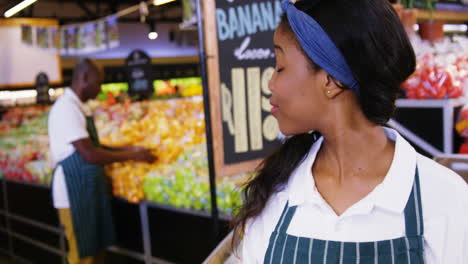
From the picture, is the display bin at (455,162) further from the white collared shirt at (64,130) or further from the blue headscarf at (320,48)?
the white collared shirt at (64,130)

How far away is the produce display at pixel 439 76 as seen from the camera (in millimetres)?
2574

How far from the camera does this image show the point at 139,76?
5891 mm

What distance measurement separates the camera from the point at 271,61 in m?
2.51

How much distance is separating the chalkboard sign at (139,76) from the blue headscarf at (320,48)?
4.93 metres

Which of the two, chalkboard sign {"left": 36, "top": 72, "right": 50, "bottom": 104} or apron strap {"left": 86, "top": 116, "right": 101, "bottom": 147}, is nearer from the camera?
apron strap {"left": 86, "top": 116, "right": 101, "bottom": 147}

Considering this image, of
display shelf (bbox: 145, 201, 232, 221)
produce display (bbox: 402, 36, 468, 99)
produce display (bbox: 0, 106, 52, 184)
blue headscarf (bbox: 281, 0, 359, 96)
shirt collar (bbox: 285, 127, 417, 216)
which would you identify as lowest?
display shelf (bbox: 145, 201, 232, 221)

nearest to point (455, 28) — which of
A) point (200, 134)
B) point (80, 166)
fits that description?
point (200, 134)

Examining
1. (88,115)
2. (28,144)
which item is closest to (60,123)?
(88,115)

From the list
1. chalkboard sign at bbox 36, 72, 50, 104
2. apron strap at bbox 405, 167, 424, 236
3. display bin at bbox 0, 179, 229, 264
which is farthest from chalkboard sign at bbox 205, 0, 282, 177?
chalkboard sign at bbox 36, 72, 50, 104

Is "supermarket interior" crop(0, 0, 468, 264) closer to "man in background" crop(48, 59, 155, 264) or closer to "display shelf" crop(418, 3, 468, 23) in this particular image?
"display shelf" crop(418, 3, 468, 23)

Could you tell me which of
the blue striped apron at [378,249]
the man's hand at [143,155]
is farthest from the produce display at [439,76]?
the man's hand at [143,155]

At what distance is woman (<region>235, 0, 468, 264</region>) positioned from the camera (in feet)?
3.23

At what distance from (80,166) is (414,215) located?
9.23ft

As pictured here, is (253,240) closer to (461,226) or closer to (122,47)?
(461,226)
